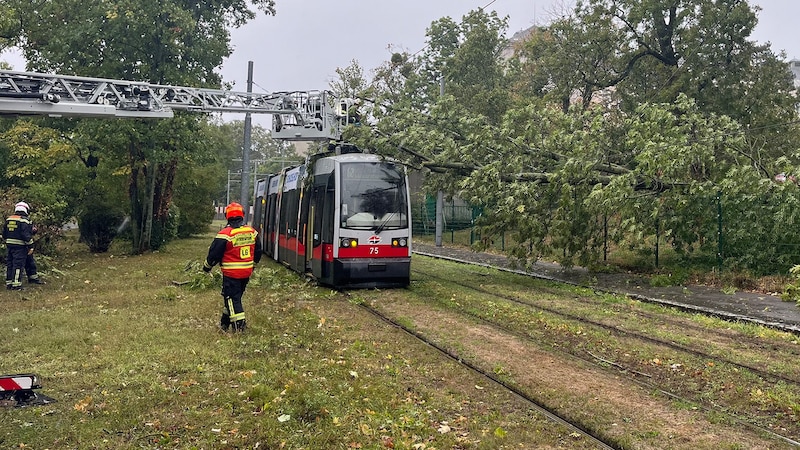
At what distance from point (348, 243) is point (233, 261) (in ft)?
15.7

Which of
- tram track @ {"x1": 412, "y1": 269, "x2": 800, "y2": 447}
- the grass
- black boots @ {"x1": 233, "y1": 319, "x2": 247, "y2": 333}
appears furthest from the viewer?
black boots @ {"x1": 233, "y1": 319, "x2": 247, "y2": 333}

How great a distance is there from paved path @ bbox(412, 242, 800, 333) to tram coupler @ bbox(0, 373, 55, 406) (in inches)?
402

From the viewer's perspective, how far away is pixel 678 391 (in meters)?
6.86

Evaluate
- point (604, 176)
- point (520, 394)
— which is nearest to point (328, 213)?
point (604, 176)

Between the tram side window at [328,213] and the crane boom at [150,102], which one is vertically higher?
the crane boom at [150,102]

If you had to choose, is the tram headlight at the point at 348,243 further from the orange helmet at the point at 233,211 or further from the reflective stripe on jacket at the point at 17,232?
the reflective stripe on jacket at the point at 17,232

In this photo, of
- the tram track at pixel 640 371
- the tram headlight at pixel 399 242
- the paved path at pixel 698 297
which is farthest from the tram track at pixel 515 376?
the paved path at pixel 698 297

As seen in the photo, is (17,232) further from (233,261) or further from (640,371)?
(640,371)

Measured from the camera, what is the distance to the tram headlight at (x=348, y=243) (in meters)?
14.0

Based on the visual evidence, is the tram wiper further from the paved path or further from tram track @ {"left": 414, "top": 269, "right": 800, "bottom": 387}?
the paved path

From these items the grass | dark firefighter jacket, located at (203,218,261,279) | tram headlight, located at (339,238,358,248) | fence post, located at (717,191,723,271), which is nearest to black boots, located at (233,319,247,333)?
the grass

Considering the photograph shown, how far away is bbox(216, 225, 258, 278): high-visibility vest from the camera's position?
9.41 meters

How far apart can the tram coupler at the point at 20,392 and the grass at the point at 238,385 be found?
0.43 feet

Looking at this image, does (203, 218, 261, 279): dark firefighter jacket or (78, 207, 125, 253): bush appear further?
(78, 207, 125, 253): bush
